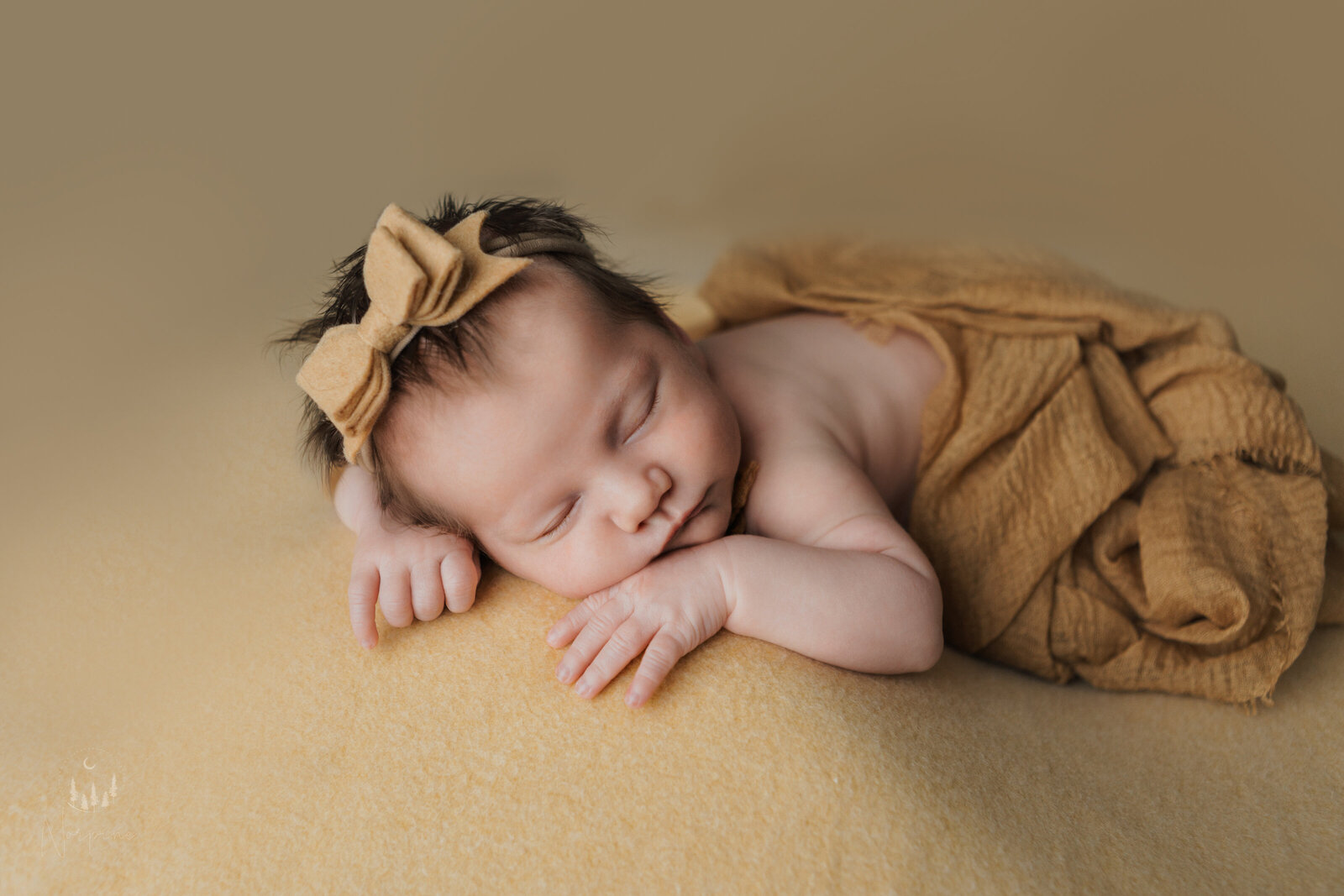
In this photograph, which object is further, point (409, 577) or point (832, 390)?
point (832, 390)

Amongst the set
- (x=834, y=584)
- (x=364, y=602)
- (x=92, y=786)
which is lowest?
(x=92, y=786)

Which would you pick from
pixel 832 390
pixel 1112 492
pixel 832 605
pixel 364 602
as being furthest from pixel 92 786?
pixel 1112 492


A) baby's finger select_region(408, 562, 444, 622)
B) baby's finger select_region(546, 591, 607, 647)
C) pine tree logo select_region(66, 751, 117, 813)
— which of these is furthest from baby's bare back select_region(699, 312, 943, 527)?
pine tree logo select_region(66, 751, 117, 813)

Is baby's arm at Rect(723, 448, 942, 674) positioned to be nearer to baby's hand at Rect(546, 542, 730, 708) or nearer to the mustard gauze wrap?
baby's hand at Rect(546, 542, 730, 708)

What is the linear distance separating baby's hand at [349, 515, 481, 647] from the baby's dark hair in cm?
3

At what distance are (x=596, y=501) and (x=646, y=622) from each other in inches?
5.2

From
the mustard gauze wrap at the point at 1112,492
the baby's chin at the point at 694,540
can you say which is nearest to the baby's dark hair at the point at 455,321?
the baby's chin at the point at 694,540

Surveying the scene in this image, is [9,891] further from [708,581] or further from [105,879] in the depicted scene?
[708,581]

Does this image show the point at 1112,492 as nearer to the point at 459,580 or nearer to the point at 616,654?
the point at 616,654

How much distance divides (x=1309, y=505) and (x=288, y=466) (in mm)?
1445

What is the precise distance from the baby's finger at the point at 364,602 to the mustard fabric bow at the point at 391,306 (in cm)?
15

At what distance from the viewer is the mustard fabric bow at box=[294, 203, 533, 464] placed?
2.92 ft

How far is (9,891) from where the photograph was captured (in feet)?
2.49

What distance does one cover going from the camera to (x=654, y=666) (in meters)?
0.83
